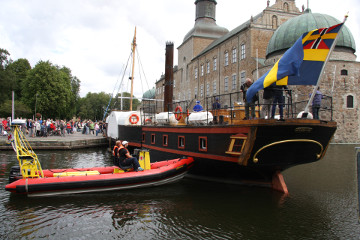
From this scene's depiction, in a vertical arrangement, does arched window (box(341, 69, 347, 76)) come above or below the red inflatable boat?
above

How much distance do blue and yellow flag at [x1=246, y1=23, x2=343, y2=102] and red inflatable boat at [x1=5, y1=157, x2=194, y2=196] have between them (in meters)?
5.32

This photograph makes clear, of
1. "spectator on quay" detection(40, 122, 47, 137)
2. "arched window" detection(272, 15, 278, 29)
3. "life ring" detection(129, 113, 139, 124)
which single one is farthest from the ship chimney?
"arched window" detection(272, 15, 278, 29)

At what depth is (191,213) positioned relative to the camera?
27.7 feet

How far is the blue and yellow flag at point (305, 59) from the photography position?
7.86m

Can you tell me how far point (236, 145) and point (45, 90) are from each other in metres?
50.8

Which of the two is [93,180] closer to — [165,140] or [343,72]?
[165,140]

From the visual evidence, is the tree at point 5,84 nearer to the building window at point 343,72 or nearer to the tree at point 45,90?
the tree at point 45,90

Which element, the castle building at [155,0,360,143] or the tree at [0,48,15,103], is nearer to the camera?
the castle building at [155,0,360,143]

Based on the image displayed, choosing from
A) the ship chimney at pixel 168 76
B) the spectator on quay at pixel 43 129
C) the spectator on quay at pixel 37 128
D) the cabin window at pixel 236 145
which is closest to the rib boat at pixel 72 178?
the cabin window at pixel 236 145

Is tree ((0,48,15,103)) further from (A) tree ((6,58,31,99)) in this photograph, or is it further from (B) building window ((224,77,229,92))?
(B) building window ((224,77,229,92))

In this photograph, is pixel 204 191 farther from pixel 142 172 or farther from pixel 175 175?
pixel 142 172

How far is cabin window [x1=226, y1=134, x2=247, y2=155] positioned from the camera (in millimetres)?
9492

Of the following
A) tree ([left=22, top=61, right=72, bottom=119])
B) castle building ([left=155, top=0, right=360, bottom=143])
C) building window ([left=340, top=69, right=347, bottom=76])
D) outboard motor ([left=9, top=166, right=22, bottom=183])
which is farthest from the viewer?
tree ([left=22, top=61, right=72, bottom=119])

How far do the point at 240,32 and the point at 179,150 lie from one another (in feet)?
102
